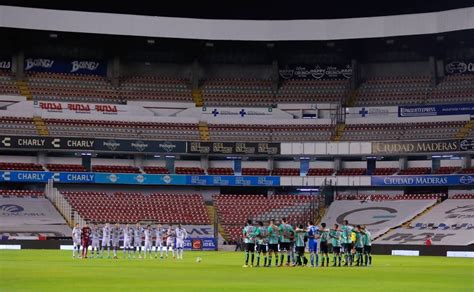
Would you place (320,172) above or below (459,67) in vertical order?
below

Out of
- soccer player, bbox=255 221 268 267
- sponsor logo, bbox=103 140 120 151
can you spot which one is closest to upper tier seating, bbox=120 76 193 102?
sponsor logo, bbox=103 140 120 151

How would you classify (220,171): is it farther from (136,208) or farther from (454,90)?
(454,90)

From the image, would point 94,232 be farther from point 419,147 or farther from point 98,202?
point 419,147

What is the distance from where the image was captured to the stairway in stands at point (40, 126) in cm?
9819

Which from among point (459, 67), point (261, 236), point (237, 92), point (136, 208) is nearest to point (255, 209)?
point (136, 208)

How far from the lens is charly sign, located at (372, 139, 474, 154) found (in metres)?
94.9

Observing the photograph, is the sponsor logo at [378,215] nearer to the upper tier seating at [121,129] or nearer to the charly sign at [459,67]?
the upper tier seating at [121,129]

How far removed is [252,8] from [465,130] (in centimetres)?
2683

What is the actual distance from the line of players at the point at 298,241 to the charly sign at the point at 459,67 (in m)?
53.4

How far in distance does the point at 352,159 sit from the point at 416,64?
13.7 m

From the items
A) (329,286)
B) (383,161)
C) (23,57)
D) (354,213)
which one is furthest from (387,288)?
(23,57)

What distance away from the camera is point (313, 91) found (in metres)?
107

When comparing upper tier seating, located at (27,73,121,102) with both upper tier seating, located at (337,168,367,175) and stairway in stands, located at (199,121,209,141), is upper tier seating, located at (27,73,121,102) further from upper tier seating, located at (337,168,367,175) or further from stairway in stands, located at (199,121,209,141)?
upper tier seating, located at (337,168,367,175)

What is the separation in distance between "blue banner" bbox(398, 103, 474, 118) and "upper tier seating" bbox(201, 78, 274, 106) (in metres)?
15.1
